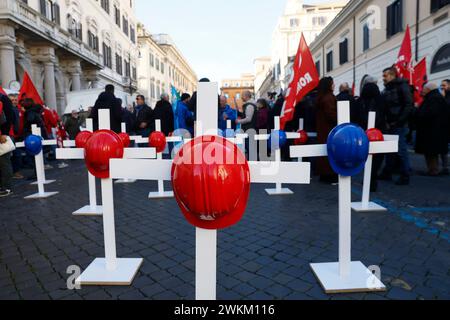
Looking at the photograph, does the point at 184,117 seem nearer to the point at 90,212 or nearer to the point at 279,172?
the point at 90,212

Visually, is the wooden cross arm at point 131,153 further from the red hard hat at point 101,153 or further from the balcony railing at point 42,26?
the balcony railing at point 42,26

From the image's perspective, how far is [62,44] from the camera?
20.7 meters

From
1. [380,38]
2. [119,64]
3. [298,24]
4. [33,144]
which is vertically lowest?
[33,144]

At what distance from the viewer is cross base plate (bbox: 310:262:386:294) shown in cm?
245

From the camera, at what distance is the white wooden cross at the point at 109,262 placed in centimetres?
264

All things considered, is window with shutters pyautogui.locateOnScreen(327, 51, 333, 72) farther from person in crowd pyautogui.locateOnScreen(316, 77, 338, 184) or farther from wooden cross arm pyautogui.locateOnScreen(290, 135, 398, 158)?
wooden cross arm pyautogui.locateOnScreen(290, 135, 398, 158)

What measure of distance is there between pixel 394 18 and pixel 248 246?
1816cm

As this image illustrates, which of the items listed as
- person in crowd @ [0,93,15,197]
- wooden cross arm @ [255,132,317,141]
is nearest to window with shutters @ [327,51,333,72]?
wooden cross arm @ [255,132,317,141]

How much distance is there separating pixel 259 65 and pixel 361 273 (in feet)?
350

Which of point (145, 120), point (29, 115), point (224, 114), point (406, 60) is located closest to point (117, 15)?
point (145, 120)

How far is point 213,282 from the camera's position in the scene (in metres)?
1.30

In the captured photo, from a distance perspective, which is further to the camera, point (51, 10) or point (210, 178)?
point (51, 10)

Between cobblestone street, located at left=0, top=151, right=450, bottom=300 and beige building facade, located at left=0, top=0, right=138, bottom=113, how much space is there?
12119mm

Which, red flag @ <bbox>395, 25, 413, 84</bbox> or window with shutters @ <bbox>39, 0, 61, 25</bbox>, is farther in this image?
window with shutters @ <bbox>39, 0, 61, 25</bbox>
